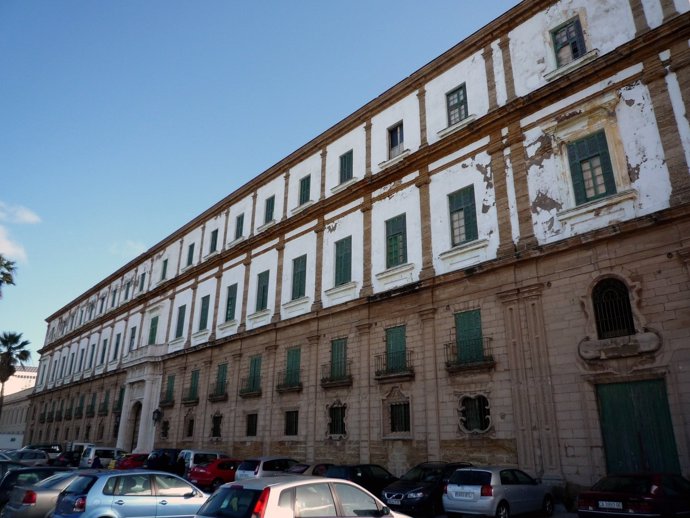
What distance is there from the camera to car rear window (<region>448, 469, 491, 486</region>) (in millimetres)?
12195

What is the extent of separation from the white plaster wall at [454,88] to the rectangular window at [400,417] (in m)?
10.4

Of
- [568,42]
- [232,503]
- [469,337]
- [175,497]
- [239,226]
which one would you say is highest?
[568,42]

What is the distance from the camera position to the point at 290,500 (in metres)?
6.82

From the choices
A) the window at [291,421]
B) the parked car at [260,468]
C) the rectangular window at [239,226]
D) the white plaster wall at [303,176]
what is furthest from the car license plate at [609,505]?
the rectangular window at [239,226]

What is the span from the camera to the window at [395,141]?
22.7 meters

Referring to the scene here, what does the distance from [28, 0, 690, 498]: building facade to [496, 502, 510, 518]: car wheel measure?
2888mm

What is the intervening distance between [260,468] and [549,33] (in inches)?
707

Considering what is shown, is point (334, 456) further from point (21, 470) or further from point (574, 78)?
point (574, 78)

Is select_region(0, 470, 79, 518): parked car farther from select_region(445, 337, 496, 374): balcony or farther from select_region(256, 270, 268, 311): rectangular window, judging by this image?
select_region(256, 270, 268, 311): rectangular window

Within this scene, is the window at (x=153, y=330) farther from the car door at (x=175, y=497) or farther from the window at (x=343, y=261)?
the car door at (x=175, y=497)

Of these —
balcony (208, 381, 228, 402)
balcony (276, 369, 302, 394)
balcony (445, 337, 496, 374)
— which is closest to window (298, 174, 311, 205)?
balcony (276, 369, 302, 394)

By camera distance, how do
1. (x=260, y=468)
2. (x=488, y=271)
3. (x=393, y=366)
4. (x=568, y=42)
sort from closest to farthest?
(x=488, y=271) < (x=260, y=468) < (x=568, y=42) < (x=393, y=366)

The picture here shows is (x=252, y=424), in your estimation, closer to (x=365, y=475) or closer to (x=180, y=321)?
(x=365, y=475)

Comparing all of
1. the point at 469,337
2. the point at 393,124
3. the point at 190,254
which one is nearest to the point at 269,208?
the point at 190,254
